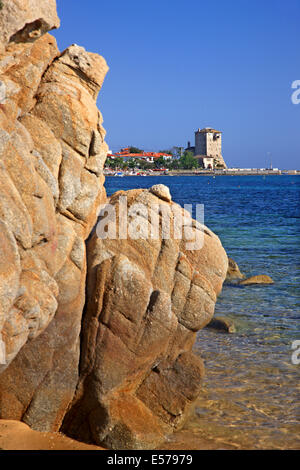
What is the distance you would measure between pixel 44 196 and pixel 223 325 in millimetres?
7043

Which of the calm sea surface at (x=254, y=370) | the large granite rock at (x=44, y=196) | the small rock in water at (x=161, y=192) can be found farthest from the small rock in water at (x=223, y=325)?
the large granite rock at (x=44, y=196)

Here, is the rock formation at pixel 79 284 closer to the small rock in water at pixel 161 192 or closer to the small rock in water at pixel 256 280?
the small rock in water at pixel 161 192

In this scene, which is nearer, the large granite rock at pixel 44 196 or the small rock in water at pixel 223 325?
the large granite rock at pixel 44 196

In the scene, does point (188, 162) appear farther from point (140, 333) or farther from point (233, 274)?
point (140, 333)

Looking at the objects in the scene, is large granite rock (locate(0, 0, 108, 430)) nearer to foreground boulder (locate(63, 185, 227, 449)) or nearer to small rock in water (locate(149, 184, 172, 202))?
foreground boulder (locate(63, 185, 227, 449))

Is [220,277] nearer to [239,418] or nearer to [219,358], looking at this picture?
[239,418]

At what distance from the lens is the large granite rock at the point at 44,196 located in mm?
6207

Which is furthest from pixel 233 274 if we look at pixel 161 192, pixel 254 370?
pixel 161 192

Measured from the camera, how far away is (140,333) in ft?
24.6

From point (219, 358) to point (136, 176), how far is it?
16470 centimetres

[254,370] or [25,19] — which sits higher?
[25,19]

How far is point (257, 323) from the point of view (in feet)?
42.6

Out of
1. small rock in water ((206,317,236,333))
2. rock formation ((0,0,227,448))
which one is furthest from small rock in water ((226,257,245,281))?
rock formation ((0,0,227,448))

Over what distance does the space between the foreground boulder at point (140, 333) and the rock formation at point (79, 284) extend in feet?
0.05
